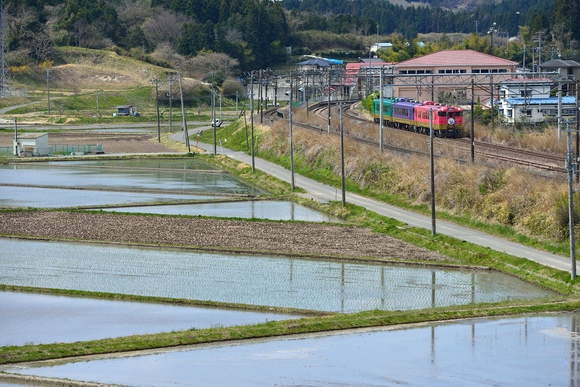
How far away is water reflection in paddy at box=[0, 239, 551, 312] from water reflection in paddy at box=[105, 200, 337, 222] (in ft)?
28.6

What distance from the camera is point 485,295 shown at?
25.9m

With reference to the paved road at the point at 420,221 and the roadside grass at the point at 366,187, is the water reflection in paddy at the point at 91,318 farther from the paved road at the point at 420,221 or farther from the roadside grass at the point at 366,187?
the roadside grass at the point at 366,187

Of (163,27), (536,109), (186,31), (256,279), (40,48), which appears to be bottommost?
(256,279)

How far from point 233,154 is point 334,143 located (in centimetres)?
1422

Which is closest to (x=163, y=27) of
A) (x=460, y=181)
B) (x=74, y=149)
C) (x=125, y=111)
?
(x=125, y=111)

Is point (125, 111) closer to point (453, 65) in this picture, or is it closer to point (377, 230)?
point (453, 65)

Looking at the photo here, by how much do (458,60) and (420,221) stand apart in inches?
2396

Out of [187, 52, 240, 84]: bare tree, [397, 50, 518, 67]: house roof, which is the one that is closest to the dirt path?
[397, 50, 518, 67]: house roof

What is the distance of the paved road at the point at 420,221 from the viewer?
29734 millimetres

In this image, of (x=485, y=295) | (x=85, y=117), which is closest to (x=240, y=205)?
(x=485, y=295)

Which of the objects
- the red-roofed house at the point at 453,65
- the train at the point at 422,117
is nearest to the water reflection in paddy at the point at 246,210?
the train at the point at 422,117

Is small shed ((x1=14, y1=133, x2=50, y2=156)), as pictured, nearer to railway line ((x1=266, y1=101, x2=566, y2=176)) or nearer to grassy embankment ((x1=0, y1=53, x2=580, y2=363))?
grassy embankment ((x1=0, y1=53, x2=580, y2=363))

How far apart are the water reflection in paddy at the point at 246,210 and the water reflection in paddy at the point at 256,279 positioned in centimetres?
872

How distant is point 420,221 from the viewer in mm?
37250
